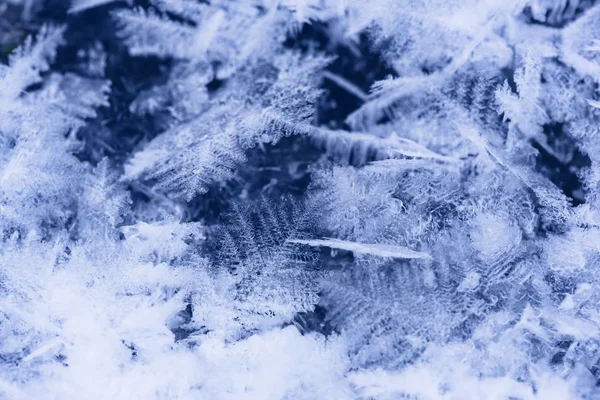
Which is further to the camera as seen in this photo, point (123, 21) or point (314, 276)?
point (123, 21)

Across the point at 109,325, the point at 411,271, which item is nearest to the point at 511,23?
the point at 411,271

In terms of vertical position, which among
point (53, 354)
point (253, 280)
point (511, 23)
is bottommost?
point (53, 354)

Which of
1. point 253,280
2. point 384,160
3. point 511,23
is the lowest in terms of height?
point 253,280

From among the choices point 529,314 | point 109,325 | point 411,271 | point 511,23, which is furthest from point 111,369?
point 511,23

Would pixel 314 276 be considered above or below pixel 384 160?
below

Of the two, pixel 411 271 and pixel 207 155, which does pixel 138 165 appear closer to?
pixel 207 155

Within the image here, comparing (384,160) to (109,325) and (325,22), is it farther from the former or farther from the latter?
(109,325)
